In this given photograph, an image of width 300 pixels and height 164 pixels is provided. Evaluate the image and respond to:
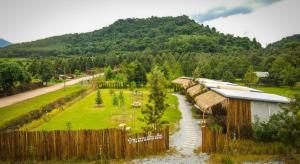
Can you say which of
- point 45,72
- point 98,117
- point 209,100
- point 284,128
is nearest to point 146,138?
point 284,128

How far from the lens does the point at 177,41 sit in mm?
159500

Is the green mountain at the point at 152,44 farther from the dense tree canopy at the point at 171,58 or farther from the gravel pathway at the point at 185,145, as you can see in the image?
the gravel pathway at the point at 185,145

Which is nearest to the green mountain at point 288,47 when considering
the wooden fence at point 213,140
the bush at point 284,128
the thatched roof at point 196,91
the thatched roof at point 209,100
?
the thatched roof at point 196,91

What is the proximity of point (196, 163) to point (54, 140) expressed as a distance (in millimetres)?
9198

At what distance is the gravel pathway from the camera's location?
1964 centimetres

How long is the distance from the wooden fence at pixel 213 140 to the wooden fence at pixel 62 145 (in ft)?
18.1

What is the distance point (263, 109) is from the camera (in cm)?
2502

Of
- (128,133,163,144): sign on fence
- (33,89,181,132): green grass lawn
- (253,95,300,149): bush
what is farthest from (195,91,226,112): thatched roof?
(128,133,163,144): sign on fence

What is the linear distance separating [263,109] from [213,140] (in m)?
6.54

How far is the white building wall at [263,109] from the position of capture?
24797mm

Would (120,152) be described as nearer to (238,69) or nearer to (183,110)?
(183,110)

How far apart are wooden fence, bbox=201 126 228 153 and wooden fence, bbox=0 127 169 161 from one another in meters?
5.50

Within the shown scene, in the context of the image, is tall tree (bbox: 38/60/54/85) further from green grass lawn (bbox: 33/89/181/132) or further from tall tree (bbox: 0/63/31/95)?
green grass lawn (bbox: 33/89/181/132)

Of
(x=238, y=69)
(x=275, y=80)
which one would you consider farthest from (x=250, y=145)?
(x=238, y=69)
